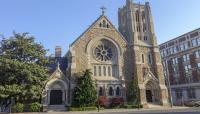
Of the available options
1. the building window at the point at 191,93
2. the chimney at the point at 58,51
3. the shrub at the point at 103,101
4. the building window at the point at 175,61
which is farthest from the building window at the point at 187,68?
the chimney at the point at 58,51

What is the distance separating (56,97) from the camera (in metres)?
38.6

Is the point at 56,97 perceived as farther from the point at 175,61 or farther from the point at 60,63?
the point at 175,61

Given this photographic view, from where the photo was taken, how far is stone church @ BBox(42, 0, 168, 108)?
128 feet

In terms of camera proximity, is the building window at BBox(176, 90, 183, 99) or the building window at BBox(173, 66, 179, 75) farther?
the building window at BBox(173, 66, 179, 75)

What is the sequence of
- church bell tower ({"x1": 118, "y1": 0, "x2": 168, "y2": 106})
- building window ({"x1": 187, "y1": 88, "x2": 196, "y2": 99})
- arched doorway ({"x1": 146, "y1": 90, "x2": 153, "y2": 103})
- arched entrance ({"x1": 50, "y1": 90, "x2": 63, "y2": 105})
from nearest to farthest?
1. arched entrance ({"x1": 50, "y1": 90, "x2": 63, "y2": 105})
2. church bell tower ({"x1": 118, "y1": 0, "x2": 168, "y2": 106})
3. arched doorway ({"x1": 146, "y1": 90, "x2": 153, "y2": 103})
4. building window ({"x1": 187, "y1": 88, "x2": 196, "y2": 99})

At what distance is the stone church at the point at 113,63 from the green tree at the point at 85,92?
154 cm

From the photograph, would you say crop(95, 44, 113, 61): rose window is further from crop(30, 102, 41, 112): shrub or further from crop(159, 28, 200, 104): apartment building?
crop(159, 28, 200, 104): apartment building

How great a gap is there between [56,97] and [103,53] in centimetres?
1183

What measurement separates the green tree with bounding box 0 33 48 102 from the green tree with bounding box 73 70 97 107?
5768mm

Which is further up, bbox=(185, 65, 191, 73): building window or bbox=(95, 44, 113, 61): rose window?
bbox=(95, 44, 113, 61): rose window

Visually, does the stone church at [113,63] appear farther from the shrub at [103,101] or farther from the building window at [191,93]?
the building window at [191,93]

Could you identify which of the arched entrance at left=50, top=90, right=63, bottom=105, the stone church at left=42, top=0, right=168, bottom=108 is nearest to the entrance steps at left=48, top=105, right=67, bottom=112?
the stone church at left=42, top=0, right=168, bottom=108

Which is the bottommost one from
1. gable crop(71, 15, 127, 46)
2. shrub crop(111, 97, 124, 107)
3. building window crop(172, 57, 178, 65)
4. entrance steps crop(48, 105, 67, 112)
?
entrance steps crop(48, 105, 67, 112)

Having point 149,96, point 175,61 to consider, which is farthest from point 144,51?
point 175,61
